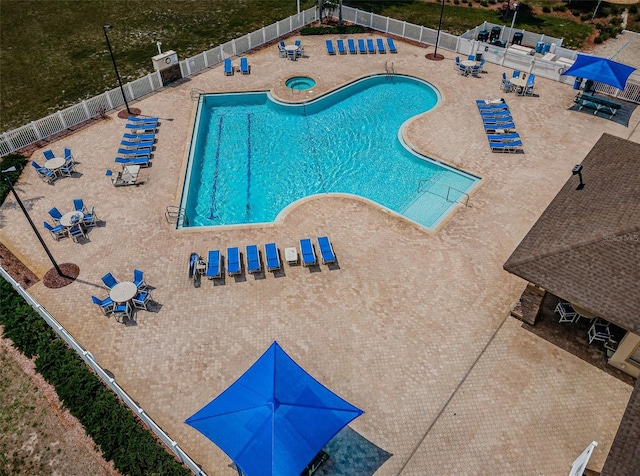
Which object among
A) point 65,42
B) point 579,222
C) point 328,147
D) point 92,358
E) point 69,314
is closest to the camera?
point 92,358

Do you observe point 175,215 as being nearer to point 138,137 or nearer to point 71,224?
point 71,224

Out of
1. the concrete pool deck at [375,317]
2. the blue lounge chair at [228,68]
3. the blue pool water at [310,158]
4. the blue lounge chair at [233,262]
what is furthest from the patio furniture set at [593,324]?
the blue lounge chair at [228,68]

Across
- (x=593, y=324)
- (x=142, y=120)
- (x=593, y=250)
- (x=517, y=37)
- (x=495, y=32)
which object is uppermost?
(x=593, y=250)

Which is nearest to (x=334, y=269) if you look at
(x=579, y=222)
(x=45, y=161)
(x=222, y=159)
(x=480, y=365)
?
(x=480, y=365)

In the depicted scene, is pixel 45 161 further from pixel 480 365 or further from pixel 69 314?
pixel 480 365

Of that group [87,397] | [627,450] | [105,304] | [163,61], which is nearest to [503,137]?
[627,450]

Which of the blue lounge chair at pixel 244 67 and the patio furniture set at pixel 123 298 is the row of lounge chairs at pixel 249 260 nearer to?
the patio furniture set at pixel 123 298
